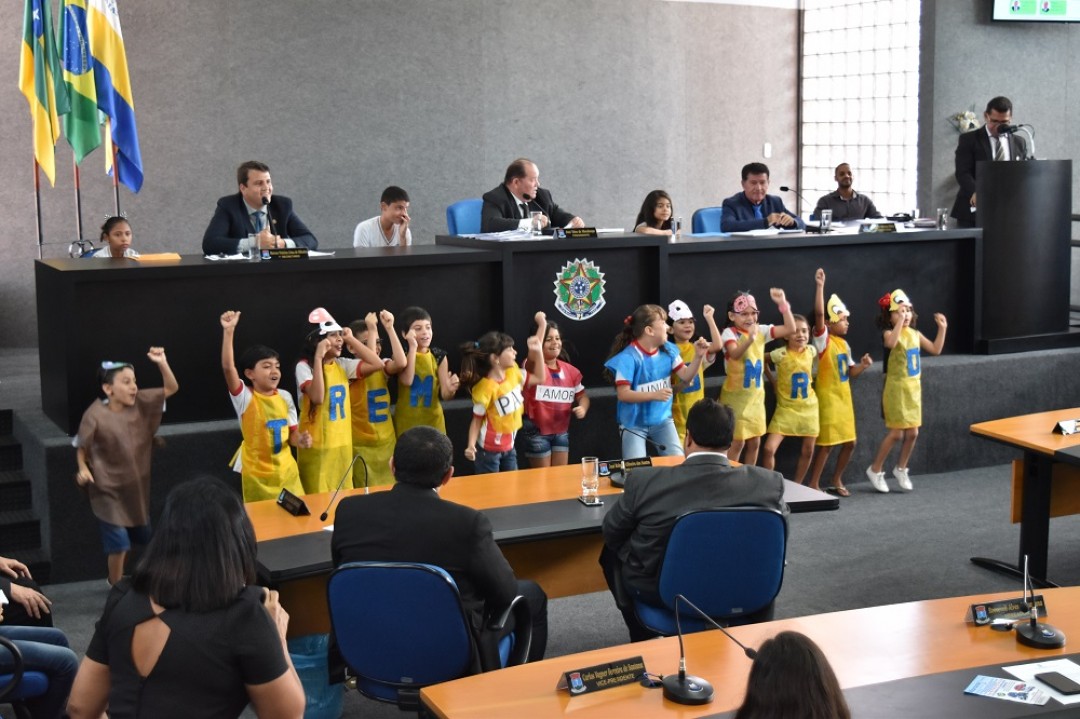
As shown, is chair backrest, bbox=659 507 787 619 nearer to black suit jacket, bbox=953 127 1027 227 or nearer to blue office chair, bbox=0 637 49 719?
blue office chair, bbox=0 637 49 719

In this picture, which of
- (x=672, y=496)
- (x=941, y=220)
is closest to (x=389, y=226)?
(x=941, y=220)

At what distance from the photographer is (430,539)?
153 inches

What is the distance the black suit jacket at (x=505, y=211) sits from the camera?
812cm

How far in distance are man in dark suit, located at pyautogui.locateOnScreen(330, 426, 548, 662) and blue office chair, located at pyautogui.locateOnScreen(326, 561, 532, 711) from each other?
10 centimetres

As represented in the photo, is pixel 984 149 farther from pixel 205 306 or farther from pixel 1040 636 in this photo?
pixel 1040 636

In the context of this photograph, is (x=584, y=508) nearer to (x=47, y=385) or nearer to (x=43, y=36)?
(x=47, y=385)

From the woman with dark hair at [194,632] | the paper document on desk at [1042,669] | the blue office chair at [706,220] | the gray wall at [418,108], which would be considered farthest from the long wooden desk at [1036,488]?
the gray wall at [418,108]

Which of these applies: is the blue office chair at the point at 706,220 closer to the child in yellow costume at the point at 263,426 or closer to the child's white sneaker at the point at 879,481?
the child's white sneaker at the point at 879,481

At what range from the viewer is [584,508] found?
4.93 m

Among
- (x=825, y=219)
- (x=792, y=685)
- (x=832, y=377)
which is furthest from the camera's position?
(x=825, y=219)

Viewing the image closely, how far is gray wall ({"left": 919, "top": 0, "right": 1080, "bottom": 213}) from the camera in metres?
12.1

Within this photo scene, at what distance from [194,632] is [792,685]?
1387mm

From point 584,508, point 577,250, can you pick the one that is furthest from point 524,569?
point 577,250

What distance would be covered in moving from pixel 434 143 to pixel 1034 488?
6701 millimetres
